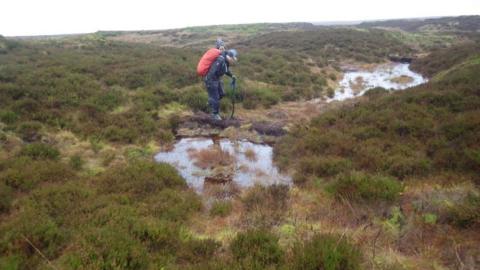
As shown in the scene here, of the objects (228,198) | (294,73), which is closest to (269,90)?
(294,73)

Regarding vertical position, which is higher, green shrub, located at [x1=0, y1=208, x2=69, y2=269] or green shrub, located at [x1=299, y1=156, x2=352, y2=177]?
green shrub, located at [x1=0, y1=208, x2=69, y2=269]

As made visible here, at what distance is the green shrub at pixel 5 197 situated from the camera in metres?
5.72

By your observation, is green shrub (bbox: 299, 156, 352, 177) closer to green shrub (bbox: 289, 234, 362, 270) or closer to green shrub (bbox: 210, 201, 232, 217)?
green shrub (bbox: 210, 201, 232, 217)

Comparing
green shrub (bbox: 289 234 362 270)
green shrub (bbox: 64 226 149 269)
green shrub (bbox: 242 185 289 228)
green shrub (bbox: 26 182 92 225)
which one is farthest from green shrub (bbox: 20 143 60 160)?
green shrub (bbox: 289 234 362 270)

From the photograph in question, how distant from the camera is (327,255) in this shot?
3807mm

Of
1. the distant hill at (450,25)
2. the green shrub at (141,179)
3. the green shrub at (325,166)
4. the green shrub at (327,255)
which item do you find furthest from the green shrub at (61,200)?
the distant hill at (450,25)

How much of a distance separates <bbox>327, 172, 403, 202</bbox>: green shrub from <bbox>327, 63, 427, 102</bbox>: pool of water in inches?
452

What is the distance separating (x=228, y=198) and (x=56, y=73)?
12.1 metres

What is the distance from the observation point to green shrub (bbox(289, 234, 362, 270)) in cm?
375

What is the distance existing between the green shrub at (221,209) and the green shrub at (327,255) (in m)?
2.14

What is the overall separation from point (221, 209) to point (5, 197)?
3.98 m

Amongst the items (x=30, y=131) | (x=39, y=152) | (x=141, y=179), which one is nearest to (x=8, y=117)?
(x=30, y=131)

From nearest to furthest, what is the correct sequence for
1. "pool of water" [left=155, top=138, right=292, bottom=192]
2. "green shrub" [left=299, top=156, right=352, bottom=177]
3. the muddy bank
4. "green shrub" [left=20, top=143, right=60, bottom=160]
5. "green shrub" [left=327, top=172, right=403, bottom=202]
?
"green shrub" [left=327, top=172, right=403, bottom=202] → "green shrub" [left=299, top=156, right=352, bottom=177] → "pool of water" [left=155, top=138, right=292, bottom=192] → "green shrub" [left=20, top=143, right=60, bottom=160] → the muddy bank

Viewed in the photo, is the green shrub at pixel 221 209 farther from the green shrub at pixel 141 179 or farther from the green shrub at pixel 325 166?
the green shrub at pixel 325 166
